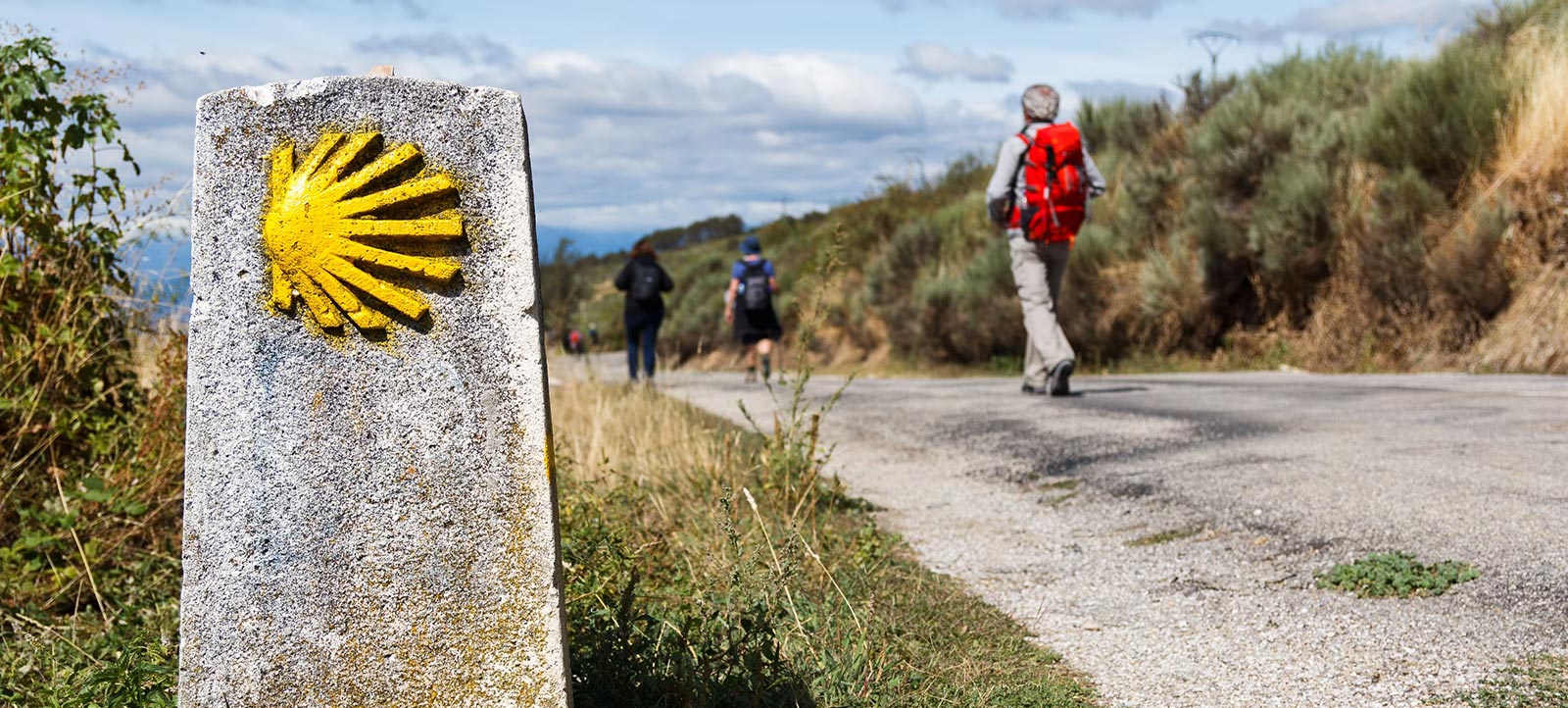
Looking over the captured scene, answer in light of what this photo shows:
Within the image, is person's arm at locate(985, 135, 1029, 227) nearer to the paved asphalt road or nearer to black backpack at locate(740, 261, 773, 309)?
the paved asphalt road

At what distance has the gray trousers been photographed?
9367 mm

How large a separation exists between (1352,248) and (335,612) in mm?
12192

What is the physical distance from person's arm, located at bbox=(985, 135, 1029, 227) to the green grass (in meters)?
4.19

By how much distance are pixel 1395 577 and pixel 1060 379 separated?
5.40 meters

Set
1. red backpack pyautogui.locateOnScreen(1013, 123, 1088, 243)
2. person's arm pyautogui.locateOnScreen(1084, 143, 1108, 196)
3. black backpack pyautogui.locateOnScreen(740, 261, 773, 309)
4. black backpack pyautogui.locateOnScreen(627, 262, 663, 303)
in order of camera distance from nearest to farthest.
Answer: red backpack pyautogui.locateOnScreen(1013, 123, 1088, 243), person's arm pyautogui.locateOnScreen(1084, 143, 1108, 196), black backpack pyautogui.locateOnScreen(627, 262, 663, 303), black backpack pyautogui.locateOnScreen(740, 261, 773, 309)

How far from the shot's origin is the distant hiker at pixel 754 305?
1364 cm

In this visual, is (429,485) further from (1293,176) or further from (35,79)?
(1293,176)

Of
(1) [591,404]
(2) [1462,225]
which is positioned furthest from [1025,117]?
(2) [1462,225]

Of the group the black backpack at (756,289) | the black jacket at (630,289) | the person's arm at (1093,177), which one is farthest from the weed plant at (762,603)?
the black backpack at (756,289)

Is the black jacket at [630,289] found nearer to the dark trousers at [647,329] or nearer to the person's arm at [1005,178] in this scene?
the dark trousers at [647,329]

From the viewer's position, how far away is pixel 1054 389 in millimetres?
9664

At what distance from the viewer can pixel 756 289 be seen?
13648 millimetres

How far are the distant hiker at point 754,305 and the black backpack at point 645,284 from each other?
853 mm

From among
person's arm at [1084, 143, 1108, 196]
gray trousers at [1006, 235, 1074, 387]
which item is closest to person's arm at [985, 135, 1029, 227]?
gray trousers at [1006, 235, 1074, 387]
